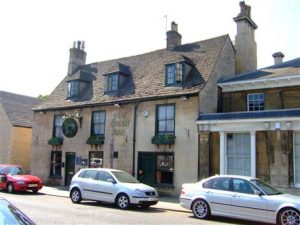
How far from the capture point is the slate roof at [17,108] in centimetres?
3299

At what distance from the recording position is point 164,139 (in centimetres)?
2005

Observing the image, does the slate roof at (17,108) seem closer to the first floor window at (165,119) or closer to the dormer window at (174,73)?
the first floor window at (165,119)

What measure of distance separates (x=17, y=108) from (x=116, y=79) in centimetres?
1501

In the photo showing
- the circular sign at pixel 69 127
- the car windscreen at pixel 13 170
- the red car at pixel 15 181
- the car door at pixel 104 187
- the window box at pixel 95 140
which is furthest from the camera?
the circular sign at pixel 69 127

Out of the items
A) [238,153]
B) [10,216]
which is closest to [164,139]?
[238,153]

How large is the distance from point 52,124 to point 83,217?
15.9 metres

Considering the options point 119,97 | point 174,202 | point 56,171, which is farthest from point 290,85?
point 56,171

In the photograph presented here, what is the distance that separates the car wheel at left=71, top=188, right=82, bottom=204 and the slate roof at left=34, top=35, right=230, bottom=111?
728 cm

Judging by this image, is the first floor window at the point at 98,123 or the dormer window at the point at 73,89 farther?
the dormer window at the point at 73,89

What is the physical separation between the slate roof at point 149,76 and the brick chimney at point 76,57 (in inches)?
77.6

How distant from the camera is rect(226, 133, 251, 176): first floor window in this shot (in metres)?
17.8

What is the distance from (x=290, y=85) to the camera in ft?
62.9

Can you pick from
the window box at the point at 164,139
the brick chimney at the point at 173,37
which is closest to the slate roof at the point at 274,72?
the window box at the point at 164,139

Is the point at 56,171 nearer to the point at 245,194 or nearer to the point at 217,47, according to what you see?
the point at 217,47
